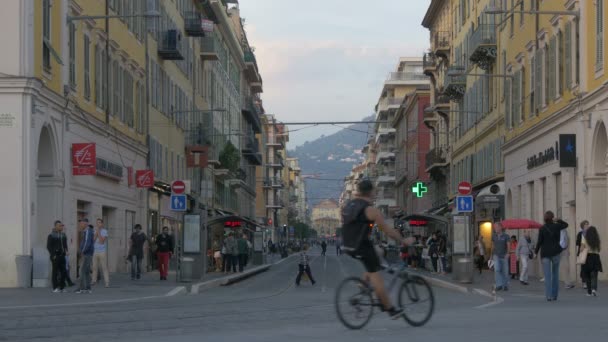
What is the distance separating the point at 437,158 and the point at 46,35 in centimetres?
5147

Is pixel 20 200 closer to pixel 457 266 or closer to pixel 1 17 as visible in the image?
pixel 1 17

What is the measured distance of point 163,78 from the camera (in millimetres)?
59000

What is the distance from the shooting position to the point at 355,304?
1475 centimetres

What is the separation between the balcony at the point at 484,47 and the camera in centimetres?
5784

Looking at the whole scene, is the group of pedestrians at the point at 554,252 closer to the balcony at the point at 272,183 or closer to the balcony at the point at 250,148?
the balcony at the point at 250,148

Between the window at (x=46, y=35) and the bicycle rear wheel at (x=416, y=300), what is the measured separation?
19669 millimetres

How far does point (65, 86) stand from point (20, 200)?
5.31 m

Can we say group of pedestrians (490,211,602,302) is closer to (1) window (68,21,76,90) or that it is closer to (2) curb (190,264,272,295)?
(2) curb (190,264,272,295)

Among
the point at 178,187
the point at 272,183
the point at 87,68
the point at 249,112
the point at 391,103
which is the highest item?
the point at 391,103

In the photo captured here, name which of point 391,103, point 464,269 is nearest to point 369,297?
point 464,269

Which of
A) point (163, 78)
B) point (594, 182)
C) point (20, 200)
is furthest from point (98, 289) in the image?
point (163, 78)

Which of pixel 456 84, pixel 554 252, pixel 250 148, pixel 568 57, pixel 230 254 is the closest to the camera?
pixel 554 252

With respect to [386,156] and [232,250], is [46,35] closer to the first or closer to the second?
[232,250]

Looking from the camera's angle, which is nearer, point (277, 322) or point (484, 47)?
point (277, 322)
